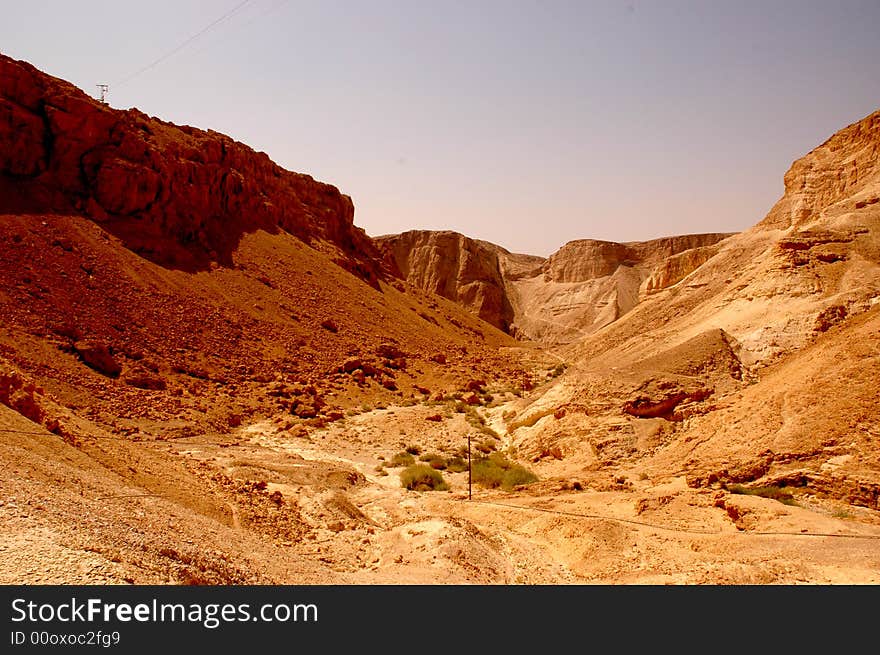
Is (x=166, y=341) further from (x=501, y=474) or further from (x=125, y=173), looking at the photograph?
(x=501, y=474)

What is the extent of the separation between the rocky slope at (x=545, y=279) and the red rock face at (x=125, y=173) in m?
29.2

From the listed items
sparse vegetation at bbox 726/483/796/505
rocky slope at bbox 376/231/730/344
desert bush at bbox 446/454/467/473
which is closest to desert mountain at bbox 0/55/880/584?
sparse vegetation at bbox 726/483/796/505

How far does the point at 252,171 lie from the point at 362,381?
24.3 m

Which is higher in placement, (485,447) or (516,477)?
(485,447)

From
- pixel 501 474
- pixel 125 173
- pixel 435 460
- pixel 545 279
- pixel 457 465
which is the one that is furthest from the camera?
pixel 545 279

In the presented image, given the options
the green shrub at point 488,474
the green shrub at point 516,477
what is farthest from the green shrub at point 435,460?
the green shrub at point 516,477

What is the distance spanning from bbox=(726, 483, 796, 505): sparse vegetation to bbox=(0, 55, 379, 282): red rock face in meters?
27.2

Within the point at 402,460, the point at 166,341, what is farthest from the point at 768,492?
the point at 166,341

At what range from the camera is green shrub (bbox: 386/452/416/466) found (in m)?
15.6

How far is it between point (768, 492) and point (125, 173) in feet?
102

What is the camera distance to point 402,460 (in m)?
15.7

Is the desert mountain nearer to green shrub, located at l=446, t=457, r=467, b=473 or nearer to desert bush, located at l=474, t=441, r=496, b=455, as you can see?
desert bush, located at l=474, t=441, r=496, b=455

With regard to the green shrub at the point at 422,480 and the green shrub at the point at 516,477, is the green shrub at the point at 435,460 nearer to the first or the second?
the green shrub at the point at 422,480

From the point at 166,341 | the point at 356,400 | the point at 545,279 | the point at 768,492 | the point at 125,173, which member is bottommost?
the point at 768,492
